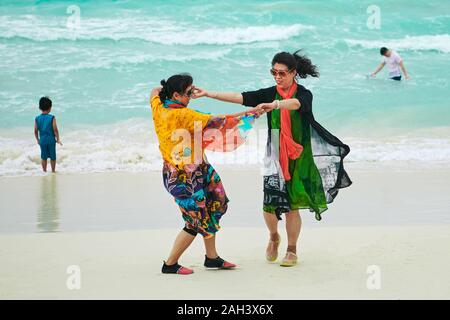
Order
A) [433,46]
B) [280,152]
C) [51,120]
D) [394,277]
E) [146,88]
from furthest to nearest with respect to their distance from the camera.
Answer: [433,46] < [146,88] < [51,120] < [280,152] < [394,277]

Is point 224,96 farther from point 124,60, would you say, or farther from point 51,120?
point 124,60

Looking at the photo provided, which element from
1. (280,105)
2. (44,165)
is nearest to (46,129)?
(44,165)

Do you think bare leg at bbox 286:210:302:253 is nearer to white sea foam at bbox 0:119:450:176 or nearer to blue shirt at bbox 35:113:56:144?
white sea foam at bbox 0:119:450:176

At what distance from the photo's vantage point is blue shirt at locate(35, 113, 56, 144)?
38.8ft

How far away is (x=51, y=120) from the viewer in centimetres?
1184

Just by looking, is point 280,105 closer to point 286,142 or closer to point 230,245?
point 286,142

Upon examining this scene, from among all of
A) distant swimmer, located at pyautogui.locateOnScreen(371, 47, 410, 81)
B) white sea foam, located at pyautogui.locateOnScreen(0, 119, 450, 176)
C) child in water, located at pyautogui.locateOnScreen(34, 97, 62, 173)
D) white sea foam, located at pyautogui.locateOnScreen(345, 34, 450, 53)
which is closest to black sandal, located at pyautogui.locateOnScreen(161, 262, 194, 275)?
white sea foam, located at pyautogui.locateOnScreen(0, 119, 450, 176)

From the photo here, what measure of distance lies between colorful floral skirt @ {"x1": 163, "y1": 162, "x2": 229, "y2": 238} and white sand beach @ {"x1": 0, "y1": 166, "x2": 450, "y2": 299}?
0.34m

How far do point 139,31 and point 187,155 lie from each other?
18.0 metres

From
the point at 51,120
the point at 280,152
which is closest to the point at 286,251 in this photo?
the point at 280,152

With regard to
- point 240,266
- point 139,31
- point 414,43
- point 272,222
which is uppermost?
point 139,31

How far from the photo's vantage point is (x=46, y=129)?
11.8m

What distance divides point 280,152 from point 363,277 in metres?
1.04

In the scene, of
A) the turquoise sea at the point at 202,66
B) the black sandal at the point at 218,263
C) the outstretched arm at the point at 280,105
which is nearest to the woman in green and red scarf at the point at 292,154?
the outstretched arm at the point at 280,105
